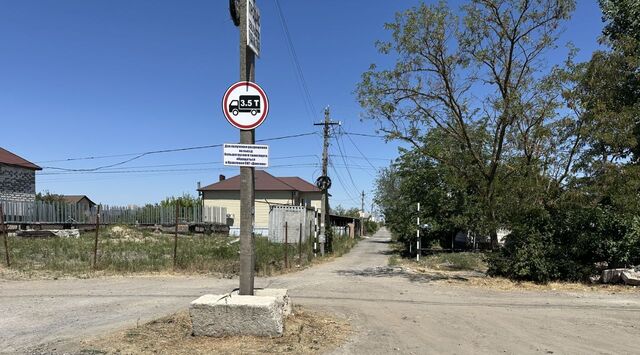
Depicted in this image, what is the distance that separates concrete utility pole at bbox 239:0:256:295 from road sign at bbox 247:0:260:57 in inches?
2.2

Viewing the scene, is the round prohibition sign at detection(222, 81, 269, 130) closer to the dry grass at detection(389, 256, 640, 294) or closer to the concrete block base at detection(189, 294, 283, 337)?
the concrete block base at detection(189, 294, 283, 337)

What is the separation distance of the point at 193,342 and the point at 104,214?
134 ft

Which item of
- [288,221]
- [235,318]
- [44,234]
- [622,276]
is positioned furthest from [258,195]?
[235,318]

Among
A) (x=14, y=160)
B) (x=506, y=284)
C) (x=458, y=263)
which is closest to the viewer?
(x=506, y=284)

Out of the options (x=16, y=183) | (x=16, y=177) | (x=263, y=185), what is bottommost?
(x=16, y=183)

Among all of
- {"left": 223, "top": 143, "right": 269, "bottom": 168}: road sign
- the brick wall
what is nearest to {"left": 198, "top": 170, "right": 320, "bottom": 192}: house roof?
the brick wall

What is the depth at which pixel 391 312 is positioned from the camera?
914 centimetres

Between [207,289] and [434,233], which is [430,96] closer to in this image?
[207,289]

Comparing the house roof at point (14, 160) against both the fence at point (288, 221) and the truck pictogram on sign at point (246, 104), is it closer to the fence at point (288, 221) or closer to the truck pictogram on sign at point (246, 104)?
the fence at point (288, 221)

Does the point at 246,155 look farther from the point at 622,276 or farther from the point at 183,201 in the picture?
the point at 183,201

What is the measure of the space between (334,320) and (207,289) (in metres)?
4.75

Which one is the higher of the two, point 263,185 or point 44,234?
point 263,185

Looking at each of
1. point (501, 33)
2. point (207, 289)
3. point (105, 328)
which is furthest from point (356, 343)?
point (501, 33)

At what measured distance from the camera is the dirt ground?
593 cm
